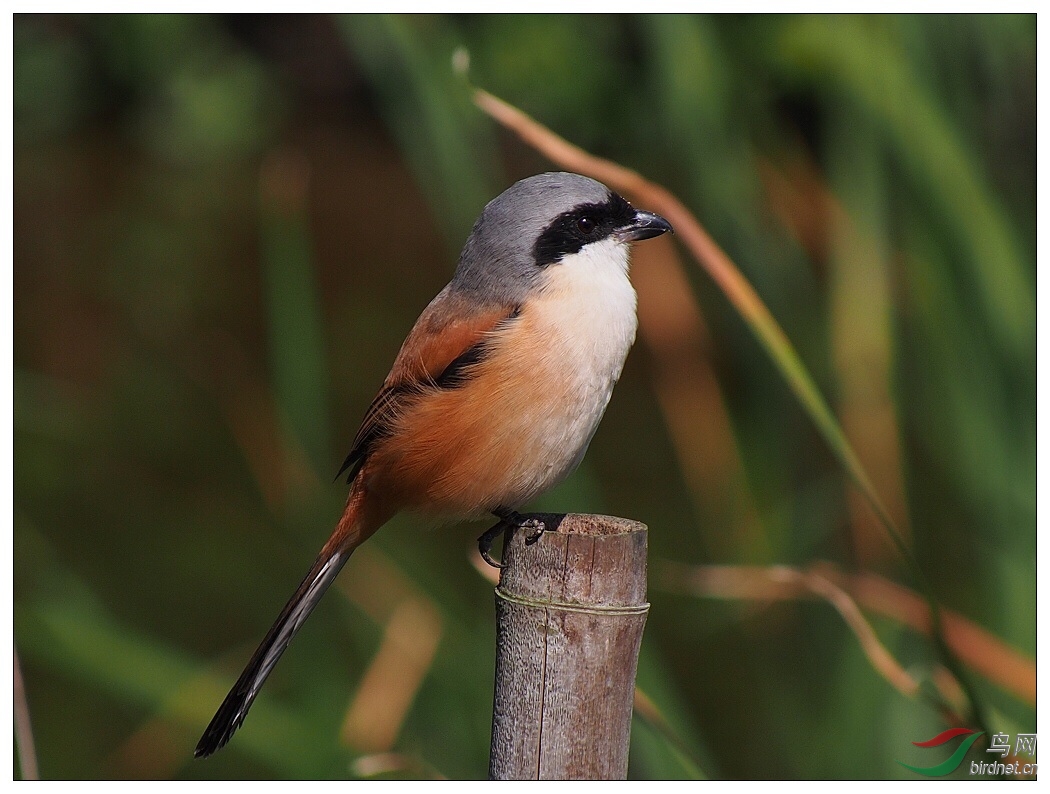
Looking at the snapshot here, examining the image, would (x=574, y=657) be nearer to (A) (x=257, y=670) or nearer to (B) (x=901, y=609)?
(A) (x=257, y=670)

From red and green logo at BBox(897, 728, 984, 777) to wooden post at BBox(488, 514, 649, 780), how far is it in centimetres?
101

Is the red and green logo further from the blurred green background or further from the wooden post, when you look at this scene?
the wooden post

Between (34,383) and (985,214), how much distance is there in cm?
469

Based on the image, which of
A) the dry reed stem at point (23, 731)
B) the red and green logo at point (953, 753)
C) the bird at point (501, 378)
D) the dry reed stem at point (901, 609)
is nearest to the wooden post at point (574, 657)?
the bird at point (501, 378)

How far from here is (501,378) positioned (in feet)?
8.18

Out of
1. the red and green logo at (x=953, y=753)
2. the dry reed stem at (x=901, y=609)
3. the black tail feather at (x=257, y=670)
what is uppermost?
the black tail feather at (x=257, y=670)

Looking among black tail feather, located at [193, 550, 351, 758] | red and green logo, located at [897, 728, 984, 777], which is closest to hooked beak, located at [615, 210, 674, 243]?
black tail feather, located at [193, 550, 351, 758]

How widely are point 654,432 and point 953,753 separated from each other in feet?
12.6

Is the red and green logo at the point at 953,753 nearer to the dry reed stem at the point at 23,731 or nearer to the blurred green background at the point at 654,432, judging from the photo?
the blurred green background at the point at 654,432

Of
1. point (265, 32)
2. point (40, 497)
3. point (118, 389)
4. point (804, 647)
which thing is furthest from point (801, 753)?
point (265, 32)

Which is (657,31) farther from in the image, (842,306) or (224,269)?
(224,269)

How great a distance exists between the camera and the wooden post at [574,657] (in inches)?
78.2

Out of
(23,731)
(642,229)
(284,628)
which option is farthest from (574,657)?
(642,229)

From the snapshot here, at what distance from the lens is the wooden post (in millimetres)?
1987
